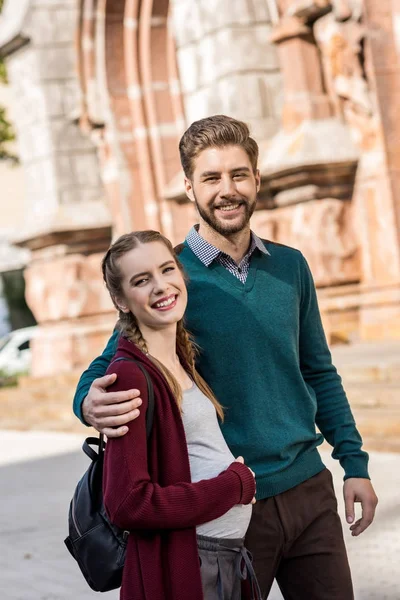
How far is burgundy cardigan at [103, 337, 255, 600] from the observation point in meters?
2.37

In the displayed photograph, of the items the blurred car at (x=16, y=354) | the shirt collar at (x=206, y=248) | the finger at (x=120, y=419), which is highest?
the shirt collar at (x=206, y=248)

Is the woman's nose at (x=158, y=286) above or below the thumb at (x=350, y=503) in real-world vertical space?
above

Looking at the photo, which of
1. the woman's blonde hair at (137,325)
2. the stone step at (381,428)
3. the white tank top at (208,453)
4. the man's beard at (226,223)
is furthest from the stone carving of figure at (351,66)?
the white tank top at (208,453)

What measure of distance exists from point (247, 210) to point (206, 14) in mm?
8796

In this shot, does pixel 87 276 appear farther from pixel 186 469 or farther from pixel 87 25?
pixel 186 469

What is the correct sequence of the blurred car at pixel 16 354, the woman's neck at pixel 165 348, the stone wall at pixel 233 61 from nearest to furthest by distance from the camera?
the woman's neck at pixel 165 348 < the stone wall at pixel 233 61 < the blurred car at pixel 16 354

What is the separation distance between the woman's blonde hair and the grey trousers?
0.94 feet

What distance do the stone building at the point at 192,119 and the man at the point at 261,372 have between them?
24.7 ft

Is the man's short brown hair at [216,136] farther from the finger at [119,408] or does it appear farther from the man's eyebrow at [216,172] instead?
the finger at [119,408]

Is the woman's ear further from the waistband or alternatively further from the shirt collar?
the waistband

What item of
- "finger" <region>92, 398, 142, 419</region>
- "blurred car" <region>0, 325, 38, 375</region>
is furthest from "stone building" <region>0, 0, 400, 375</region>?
"finger" <region>92, 398, 142, 419</region>

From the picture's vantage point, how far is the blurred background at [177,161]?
33.1 feet

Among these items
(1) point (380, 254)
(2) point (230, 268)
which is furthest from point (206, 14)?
(2) point (230, 268)

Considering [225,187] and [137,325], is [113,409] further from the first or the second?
[225,187]
